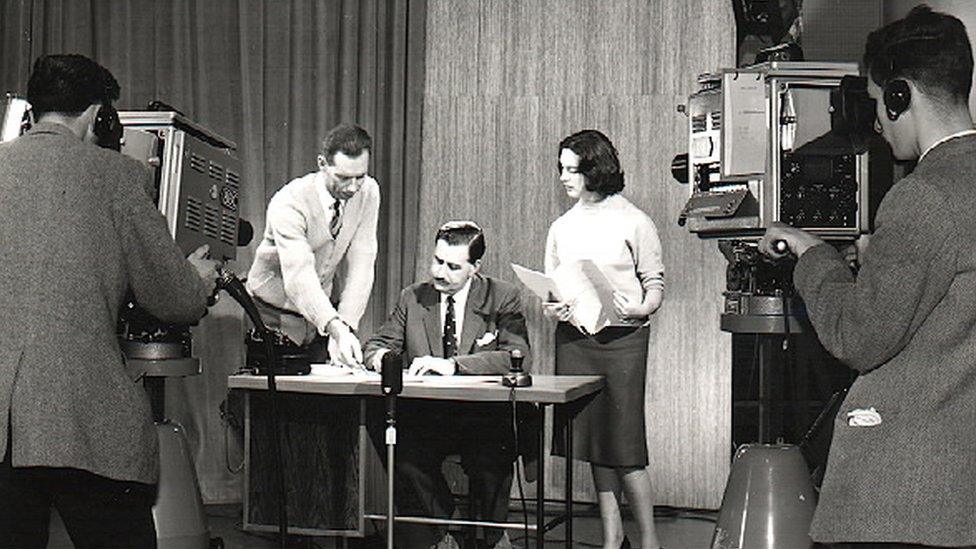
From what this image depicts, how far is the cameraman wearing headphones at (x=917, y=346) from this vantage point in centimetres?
207

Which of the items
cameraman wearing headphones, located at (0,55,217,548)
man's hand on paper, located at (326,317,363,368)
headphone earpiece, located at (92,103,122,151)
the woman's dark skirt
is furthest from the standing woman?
cameraman wearing headphones, located at (0,55,217,548)

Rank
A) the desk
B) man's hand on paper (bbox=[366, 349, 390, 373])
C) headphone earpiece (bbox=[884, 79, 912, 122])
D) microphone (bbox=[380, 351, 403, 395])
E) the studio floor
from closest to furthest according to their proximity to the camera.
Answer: headphone earpiece (bbox=[884, 79, 912, 122]) < microphone (bbox=[380, 351, 403, 395]) < the desk < man's hand on paper (bbox=[366, 349, 390, 373]) < the studio floor

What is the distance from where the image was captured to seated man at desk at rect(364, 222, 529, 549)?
4.48m

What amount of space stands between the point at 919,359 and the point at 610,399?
2.69m

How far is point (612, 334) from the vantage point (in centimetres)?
479

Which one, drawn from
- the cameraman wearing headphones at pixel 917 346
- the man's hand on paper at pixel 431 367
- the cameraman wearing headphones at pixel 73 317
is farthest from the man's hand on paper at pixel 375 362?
the cameraman wearing headphones at pixel 917 346

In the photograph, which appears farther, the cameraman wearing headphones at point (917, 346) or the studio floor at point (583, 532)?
the studio floor at point (583, 532)

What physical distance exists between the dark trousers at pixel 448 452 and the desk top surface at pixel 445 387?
0.52 feet

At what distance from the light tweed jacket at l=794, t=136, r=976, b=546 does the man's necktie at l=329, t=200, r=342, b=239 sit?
10.0 ft

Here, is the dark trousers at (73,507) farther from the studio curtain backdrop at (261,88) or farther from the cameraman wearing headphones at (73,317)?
the studio curtain backdrop at (261,88)

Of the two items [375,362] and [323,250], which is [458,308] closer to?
[375,362]

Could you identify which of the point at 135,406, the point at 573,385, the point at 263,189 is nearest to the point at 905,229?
the point at 135,406

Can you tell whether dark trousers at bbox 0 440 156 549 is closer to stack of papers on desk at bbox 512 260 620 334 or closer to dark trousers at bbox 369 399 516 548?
dark trousers at bbox 369 399 516 548

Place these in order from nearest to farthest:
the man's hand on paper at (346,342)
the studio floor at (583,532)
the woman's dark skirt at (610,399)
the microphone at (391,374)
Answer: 1. the microphone at (391,374)
2. the man's hand on paper at (346,342)
3. the woman's dark skirt at (610,399)
4. the studio floor at (583,532)
